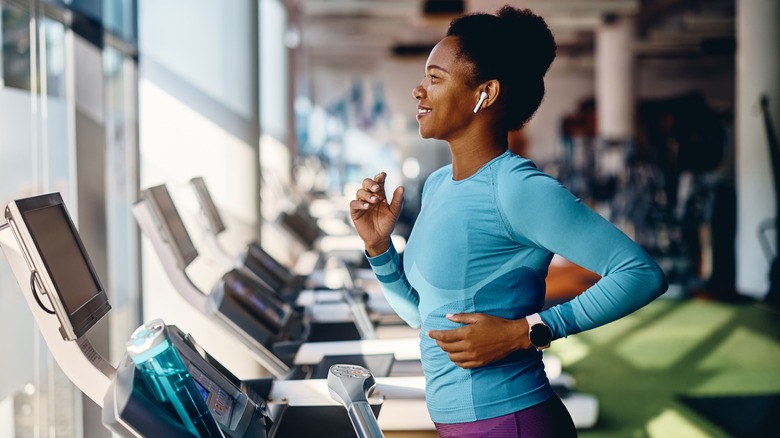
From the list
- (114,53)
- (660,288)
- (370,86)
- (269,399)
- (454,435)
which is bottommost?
(269,399)

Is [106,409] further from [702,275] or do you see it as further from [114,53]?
[702,275]

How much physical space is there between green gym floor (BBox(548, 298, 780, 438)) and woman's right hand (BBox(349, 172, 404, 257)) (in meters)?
2.49

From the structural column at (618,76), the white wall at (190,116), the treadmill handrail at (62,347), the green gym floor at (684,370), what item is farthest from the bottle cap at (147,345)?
the structural column at (618,76)

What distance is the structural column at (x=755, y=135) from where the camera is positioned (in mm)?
7234

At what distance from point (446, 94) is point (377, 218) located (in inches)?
10.8

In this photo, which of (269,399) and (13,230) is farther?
(269,399)

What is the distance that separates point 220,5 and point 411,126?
645 inches

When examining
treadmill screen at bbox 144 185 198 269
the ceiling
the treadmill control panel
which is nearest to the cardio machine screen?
the treadmill control panel

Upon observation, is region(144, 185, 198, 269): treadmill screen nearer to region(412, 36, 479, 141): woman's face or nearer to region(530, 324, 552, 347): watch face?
region(412, 36, 479, 141): woman's face

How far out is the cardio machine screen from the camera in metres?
1.46

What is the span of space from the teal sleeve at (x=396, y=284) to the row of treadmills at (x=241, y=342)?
0.15 m

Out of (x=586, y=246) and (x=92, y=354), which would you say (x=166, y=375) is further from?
(x=586, y=246)

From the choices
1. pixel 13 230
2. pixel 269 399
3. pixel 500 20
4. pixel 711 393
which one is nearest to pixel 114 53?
pixel 269 399

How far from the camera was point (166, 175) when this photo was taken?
14.7ft
